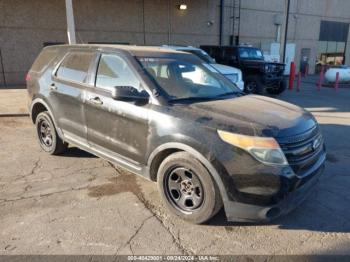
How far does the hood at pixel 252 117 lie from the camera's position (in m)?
2.95

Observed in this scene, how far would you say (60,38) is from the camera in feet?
49.0

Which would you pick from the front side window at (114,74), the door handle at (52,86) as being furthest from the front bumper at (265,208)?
the door handle at (52,86)

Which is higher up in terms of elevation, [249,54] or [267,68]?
[249,54]

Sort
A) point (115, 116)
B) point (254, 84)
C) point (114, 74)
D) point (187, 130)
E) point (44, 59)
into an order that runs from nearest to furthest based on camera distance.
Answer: point (187, 130), point (115, 116), point (114, 74), point (44, 59), point (254, 84)

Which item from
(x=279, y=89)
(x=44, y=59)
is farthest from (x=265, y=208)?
(x=279, y=89)

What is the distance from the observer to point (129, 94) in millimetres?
3375

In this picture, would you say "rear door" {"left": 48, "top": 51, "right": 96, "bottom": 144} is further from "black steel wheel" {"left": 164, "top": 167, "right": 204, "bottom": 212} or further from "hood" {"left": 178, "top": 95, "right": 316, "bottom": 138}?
"hood" {"left": 178, "top": 95, "right": 316, "bottom": 138}

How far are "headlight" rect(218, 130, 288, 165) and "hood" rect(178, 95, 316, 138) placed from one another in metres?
0.06

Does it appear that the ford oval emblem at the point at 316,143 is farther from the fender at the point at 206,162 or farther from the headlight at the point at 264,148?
the fender at the point at 206,162

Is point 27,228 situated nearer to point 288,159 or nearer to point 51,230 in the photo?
point 51,230

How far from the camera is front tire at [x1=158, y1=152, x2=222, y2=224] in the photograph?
3047 mm

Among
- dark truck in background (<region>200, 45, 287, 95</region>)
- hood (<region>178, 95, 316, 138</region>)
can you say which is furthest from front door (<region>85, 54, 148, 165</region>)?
dark truck in background (<region>200, 45, 287, 95</region>)

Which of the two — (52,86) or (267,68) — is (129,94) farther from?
(267,68)

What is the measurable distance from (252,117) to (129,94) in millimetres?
1323
